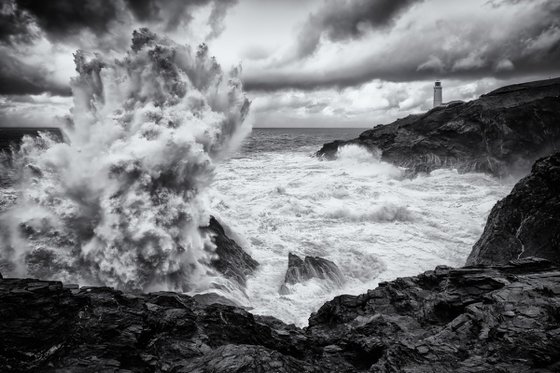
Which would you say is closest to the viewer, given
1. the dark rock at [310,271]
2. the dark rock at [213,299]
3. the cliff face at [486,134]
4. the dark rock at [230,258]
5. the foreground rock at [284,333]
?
the foreground rock at [284,333]

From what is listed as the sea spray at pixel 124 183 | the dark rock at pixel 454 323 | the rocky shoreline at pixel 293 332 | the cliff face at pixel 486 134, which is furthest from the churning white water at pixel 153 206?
the cliff face at pixel 486 134

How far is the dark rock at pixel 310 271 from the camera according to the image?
1294 cm

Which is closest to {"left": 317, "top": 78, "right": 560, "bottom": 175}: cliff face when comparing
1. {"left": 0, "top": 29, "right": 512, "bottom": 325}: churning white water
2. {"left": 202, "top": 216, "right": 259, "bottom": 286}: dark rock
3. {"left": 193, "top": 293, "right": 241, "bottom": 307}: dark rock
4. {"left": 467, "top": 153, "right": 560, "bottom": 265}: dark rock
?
{"left": 0, "top": 29, "right": 512, "bottom": 325}: churning white water

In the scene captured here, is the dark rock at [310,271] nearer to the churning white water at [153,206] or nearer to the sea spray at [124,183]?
the churning white water at [153,206]

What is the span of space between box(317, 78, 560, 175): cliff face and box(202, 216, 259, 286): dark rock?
1239 inches

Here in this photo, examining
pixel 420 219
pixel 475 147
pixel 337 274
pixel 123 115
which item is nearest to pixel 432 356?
pixel 337 274

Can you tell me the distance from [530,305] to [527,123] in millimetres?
40622

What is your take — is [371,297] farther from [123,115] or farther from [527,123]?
[527,123]

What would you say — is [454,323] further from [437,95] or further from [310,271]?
[437,95]

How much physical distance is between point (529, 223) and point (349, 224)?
Result: 9771 millimetres

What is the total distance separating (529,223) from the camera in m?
10.9

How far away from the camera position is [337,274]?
1346 centimetres

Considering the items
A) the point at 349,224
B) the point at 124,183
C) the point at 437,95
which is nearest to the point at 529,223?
the point at 349,224

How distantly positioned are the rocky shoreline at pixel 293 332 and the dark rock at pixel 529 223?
10.4 feet
